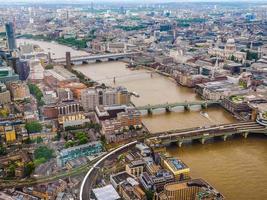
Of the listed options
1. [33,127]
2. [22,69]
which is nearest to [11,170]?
[33,127]

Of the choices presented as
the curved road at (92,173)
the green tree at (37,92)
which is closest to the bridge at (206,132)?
the curved road at (92,173)

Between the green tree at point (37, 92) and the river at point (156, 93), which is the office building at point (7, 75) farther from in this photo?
the river at point (156, 93)

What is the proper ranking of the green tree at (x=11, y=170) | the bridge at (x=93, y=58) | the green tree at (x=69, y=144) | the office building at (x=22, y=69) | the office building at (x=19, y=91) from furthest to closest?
the bridge at (x=93, y=58) → the office building at (x=22, y=69) → the office building at (x=19, y=91) → the green tree at (x=69, y=144) → the green tree at (x=11, y=170)

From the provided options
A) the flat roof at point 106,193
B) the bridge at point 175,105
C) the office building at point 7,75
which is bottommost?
the bridge at point 175,105

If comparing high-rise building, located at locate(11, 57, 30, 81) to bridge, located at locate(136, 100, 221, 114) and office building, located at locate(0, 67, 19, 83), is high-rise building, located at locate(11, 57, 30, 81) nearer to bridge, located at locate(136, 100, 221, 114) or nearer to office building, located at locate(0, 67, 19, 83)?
office building, located at locate(0, 67, 19, 83)

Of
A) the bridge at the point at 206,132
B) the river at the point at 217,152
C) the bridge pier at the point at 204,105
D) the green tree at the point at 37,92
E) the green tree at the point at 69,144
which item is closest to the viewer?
the river at the point at 217,152

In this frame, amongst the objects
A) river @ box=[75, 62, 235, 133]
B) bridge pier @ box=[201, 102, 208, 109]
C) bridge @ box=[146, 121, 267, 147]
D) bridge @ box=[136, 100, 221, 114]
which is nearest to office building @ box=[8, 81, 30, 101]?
river @ box=[75, 62, 235, 133]
